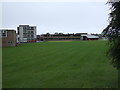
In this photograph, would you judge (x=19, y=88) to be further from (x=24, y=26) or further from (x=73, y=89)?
(x=24, y=26)

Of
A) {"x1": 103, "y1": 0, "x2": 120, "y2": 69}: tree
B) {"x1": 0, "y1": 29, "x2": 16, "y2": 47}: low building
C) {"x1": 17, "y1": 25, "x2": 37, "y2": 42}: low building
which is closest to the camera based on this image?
{"x1": 103, "y1": 0, "x2": 120, "y2": 69}: tree

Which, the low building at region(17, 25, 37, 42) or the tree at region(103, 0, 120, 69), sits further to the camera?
the low building at region(17, 25, 37, 42)

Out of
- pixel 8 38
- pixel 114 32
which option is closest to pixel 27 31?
pixel 8 38

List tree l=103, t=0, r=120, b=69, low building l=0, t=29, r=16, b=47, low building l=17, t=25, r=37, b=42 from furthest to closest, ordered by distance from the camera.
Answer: low building l=17, t=25, r=37, b=42 < low building l=0, t=29, r=16, b=47 < tree l=103, t=0, r=120, b=69

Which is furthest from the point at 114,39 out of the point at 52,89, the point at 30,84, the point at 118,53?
the point at 30,84

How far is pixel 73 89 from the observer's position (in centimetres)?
619

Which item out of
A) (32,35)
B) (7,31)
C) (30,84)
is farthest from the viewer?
(32,35)

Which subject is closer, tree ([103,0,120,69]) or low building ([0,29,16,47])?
tree ([103,0,120,69])

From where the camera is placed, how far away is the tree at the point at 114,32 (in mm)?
5793

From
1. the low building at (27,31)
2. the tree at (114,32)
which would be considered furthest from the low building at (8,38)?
the low building at (27,31)

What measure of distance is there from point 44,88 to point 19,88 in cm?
95

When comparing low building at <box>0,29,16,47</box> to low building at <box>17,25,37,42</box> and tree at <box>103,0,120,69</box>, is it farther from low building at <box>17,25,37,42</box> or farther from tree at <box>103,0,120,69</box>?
low building at <box>17,25,37,42</box>


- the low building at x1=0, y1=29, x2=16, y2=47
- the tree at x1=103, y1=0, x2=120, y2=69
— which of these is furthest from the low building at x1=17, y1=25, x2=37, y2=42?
the tree at x1=103, y1=0, x2=120, y2=69

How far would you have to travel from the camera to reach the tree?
228 inches
